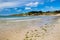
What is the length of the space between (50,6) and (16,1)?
2.69 feet

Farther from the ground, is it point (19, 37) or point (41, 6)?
point (41, 6)

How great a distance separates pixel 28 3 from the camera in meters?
3.25

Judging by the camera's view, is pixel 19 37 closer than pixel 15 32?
Yes

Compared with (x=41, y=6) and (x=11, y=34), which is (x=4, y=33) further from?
(x=41, y=6)

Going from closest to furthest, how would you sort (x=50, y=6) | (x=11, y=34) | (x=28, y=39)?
(x=28, y=39), (x=11, y=34), (x=50, y=6)

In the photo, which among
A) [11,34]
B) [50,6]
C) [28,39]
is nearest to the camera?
[28,39]

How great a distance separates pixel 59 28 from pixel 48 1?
72 cm

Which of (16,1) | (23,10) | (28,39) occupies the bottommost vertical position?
(28,39)

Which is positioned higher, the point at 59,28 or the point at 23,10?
the point at 23,10

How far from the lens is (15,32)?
3.19 metres

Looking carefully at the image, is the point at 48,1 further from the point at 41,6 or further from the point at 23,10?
the point at 23,10

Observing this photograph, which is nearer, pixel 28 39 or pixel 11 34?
pixel 28 39

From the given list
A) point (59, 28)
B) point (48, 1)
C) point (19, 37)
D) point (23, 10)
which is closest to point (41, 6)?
point (48, 1)

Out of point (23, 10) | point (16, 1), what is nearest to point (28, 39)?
point (23, 10)
